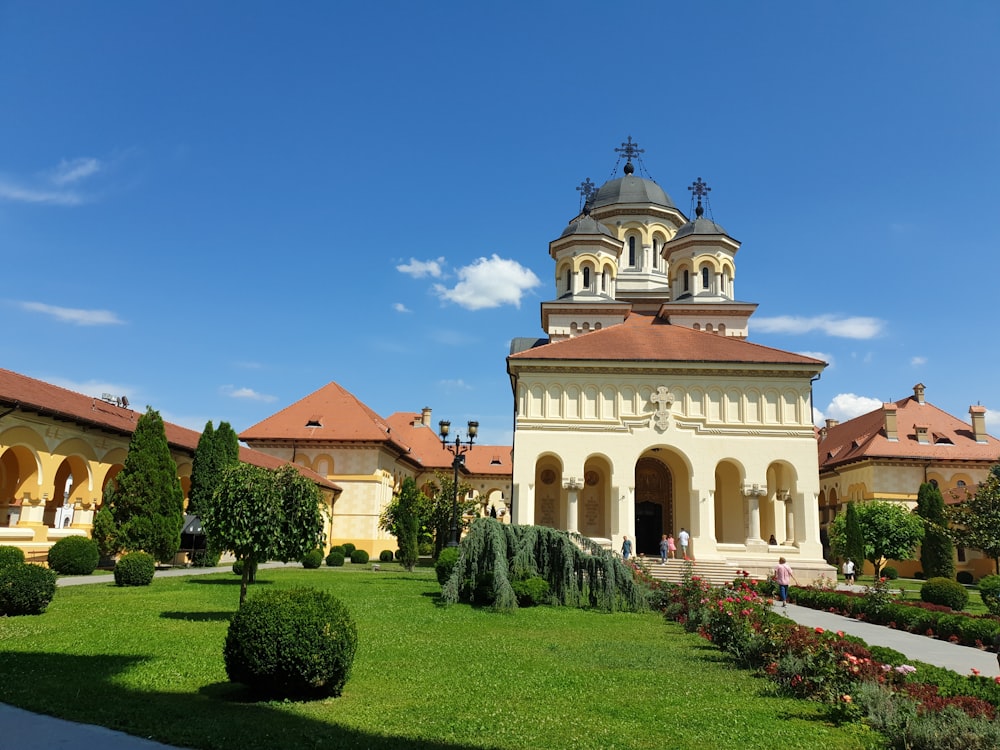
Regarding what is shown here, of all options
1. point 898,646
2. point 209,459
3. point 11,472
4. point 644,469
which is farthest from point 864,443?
point 11,472

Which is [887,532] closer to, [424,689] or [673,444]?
[673,444]

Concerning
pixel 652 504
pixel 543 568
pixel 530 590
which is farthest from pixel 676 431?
pixel 530 590

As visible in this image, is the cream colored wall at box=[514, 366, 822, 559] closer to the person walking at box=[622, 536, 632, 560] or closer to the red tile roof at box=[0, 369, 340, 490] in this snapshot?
the person walking at box=[622, 536, 632, 560]

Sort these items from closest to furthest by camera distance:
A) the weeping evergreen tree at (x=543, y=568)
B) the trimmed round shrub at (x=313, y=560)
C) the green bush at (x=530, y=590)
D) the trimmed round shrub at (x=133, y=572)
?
the weeping evergreen tree at (x=543, y=568)
the green bush at (x=530, y=590)
the trimmed round shrub at (x=133, y=572)
the trimmed round shrub at (x=313, y=560)

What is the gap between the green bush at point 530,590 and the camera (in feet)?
57.5

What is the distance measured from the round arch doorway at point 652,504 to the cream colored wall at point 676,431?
6.54 ft

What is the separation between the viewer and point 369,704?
24.7 ft

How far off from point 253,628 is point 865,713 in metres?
6.35

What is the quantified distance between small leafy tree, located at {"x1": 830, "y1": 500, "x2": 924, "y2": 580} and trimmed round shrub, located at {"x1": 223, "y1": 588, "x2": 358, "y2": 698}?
3332 cm

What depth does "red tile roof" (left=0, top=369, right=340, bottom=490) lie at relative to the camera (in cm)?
2092

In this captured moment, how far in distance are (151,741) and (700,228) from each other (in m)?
41.1

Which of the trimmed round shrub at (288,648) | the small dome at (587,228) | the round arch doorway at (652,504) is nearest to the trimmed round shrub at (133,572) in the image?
the trimmed round shrub at (288,648)

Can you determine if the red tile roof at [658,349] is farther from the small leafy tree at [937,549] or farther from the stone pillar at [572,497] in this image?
the small leafy tree at [937,549]

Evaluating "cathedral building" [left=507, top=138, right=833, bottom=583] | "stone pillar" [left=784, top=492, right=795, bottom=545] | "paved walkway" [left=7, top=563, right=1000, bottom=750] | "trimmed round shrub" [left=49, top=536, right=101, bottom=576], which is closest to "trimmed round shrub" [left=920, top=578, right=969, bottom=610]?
"paved walkway" [left=7, top=563, right=1000, bottom=750]
